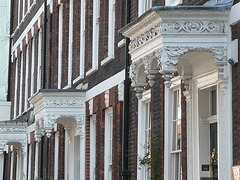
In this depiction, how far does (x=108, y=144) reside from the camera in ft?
64.5

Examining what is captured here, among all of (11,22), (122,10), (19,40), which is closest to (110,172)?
(122,10)

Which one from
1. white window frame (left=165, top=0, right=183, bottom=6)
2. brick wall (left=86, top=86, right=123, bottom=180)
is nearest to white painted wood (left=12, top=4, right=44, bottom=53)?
brick wall (left=86, top=86, right=123, bottom=180)

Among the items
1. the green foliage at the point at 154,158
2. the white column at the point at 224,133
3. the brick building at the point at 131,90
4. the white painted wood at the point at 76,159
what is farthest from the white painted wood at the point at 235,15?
the white painted wood at the point at 76,159

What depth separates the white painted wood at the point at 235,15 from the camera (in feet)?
37.5

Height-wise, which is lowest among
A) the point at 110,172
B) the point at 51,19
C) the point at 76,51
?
the point at 110,172

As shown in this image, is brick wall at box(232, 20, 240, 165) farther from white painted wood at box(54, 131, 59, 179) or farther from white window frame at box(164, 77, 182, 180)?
white painted wood at box(54, 131, 59, 179)

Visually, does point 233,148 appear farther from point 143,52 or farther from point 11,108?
point 11,108

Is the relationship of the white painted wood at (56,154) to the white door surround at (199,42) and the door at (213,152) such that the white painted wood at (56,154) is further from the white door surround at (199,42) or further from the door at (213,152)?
the white door surround at (199,42)

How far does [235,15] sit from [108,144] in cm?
872

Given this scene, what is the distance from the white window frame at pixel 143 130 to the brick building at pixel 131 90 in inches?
0.8

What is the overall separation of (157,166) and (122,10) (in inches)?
181

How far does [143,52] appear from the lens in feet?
41.8

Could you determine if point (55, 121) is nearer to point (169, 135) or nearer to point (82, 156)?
point (82, 156)

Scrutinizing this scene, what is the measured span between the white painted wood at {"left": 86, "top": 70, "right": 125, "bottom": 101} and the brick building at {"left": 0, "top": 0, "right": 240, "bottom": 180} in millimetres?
26
